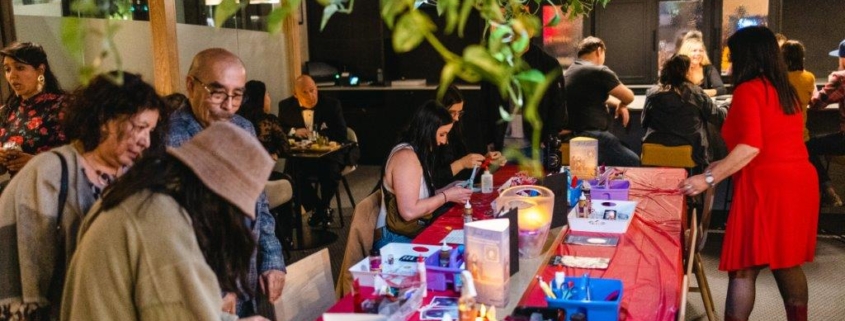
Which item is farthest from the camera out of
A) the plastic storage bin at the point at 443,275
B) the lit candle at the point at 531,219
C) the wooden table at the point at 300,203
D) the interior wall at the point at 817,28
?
the interior wall at the point at 817,28

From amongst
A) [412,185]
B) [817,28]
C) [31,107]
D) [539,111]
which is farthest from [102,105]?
[817,28]

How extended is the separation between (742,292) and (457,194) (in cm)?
133

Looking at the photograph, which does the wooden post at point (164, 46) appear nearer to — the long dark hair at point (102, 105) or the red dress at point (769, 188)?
the long dark hair at point (102, 105)

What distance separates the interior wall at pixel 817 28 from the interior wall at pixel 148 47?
5.85 m

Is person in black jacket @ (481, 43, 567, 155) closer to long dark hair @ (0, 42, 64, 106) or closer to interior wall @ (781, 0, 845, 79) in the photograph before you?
long dark hair @ (0, 42, 64, 106)

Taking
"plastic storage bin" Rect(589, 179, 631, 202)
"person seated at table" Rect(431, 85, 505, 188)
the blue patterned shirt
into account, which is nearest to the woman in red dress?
"plastic storage bin" Rect(589, 179, 631, 202)

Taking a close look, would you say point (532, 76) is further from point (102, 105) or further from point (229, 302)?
point (229, 302)

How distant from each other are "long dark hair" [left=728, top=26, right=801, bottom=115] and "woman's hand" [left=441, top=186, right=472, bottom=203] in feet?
4.17

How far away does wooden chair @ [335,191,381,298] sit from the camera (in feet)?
10.2

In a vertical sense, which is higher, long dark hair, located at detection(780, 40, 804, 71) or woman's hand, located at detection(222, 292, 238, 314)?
long dark hair, located at detection(780, 40, 804, 71)

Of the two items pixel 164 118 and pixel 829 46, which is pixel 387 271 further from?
pixel 829 46

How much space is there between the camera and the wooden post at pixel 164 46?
552 centimetres

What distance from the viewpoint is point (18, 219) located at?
1.96 m

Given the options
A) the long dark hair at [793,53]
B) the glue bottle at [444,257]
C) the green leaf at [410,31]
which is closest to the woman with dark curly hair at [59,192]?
the glue bottle at [444,257]
